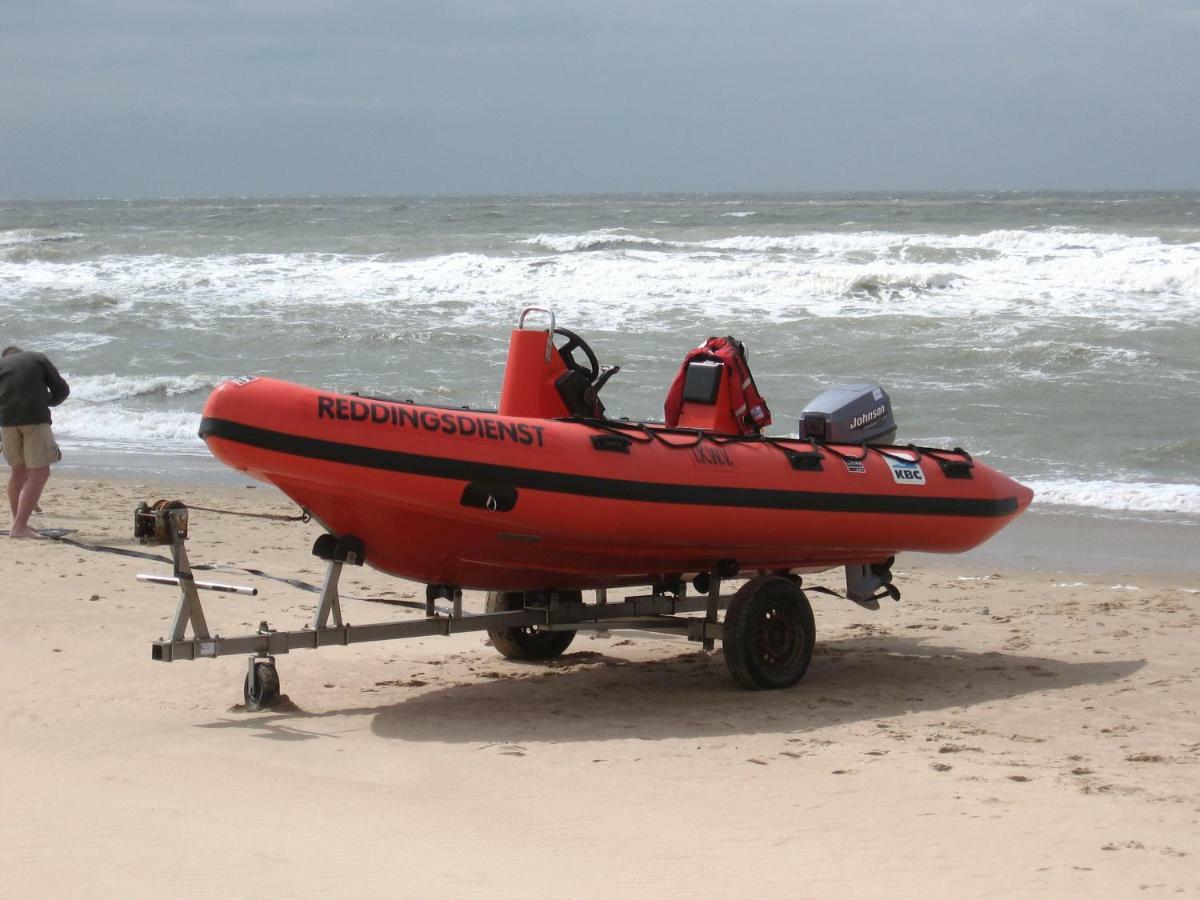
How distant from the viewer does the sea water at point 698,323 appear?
14375 mm

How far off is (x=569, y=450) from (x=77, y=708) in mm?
2281

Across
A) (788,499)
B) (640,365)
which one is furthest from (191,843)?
(640,365)

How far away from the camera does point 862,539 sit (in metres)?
7.21

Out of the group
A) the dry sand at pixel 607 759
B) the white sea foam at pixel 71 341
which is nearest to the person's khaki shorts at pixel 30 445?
the dry sand at pixel 607 759

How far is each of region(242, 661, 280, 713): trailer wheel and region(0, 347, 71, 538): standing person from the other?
15.0 ft

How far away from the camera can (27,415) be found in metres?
10.4

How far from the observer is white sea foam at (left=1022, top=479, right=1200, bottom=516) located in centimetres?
1136

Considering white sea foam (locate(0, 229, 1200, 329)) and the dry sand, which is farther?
white sea foam (locate(0, 229, 1200, 329))

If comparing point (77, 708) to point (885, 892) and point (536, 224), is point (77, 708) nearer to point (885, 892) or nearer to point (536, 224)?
point (885, 892)

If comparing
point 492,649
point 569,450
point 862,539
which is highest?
point 569,450

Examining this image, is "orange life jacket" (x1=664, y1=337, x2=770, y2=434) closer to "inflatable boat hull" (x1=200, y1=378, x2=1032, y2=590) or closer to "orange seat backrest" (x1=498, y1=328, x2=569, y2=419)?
"inflatable boat hull" (x1=200, y1=378, x2=1032, y2=590)

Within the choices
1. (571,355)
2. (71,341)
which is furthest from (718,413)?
(71,341)

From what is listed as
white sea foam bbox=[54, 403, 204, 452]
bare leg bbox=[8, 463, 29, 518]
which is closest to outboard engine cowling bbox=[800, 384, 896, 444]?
bare leg bbox=[8, 463, 29, 518]

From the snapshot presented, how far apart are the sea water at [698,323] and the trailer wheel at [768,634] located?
510 centimetres
